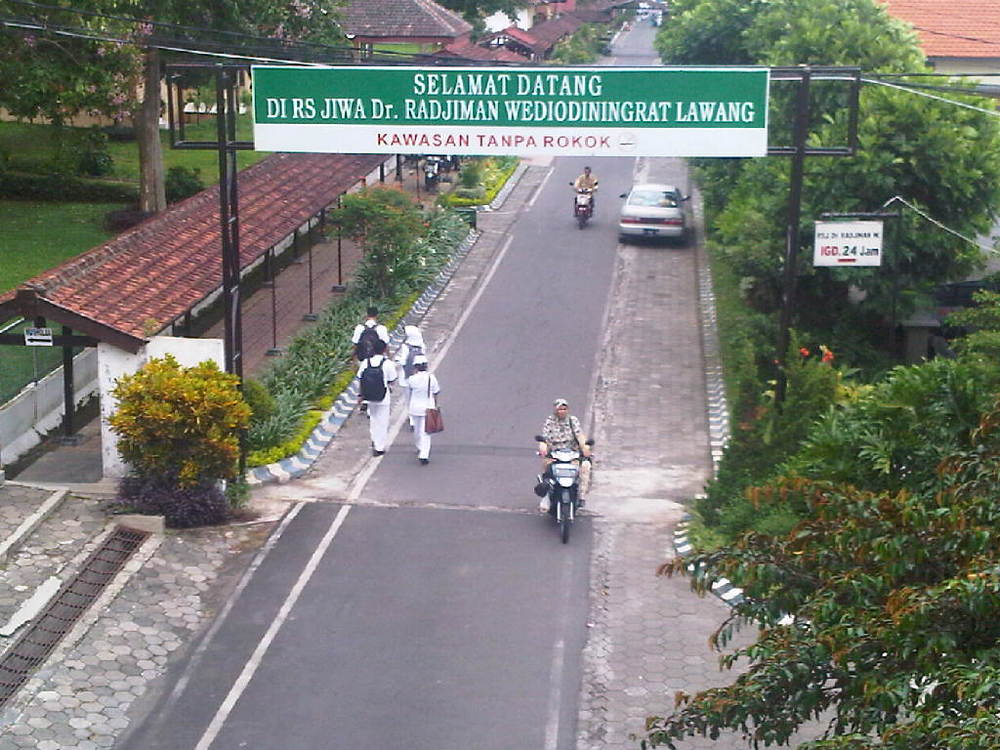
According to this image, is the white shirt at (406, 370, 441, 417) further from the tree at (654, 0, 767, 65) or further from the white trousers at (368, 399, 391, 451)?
the tree at (654, 0, 767, 65)

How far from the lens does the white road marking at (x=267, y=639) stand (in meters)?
10.9

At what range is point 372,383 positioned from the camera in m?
17.1

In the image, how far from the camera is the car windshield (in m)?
32.4

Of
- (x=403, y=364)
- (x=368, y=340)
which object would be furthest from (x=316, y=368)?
(x=368, y=340)

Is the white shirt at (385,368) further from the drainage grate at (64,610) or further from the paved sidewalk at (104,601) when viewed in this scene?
the drainage grate at (64,610)

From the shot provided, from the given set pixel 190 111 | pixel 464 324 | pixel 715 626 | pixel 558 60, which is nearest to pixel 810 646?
pixel 715 626

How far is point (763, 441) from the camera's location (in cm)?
1411

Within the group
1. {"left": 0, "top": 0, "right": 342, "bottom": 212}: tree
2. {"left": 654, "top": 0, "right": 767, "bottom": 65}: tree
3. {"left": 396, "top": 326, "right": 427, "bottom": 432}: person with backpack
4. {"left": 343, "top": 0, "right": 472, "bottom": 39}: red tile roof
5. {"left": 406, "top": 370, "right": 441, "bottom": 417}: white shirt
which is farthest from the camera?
{"left": 343, "top": 0, "right": 472, "bottom": 39}: red tile roof

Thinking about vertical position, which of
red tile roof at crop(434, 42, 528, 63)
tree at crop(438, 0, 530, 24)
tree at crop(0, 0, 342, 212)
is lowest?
tree at crop(0, 0, 342, 212)

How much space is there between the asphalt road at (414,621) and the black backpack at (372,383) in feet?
2.90

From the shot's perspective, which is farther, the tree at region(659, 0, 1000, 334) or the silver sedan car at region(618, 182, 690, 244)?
the silver sedan car at region(618, 182, 690, 244)

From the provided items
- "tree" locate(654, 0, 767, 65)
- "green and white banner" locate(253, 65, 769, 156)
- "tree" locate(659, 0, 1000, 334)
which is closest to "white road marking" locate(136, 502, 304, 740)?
"green and white banner" locate(253, 65, 769, 156)

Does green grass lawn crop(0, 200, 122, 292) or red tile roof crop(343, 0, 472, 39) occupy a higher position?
red tile roof crop(343, 0, 472, 39)

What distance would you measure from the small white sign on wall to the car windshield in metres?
17.2
